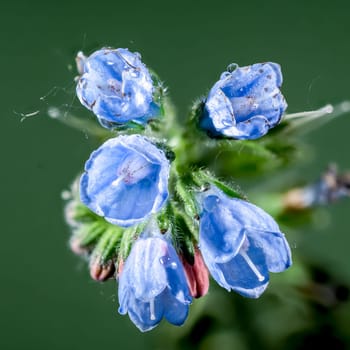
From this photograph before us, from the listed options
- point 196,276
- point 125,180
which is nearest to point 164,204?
point 125,180

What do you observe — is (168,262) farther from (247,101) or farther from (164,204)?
(247,101)

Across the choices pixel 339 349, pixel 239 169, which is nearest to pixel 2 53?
pixel 239 169

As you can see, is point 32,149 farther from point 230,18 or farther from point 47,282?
point 230,18

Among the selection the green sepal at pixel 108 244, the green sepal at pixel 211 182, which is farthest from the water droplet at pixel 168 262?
the green sepal at pixel 108 244

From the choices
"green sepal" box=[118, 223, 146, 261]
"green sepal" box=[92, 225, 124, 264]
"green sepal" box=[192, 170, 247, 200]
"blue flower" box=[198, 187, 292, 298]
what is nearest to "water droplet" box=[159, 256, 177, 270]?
"blue flower" box=[198, 187, 292, 298]

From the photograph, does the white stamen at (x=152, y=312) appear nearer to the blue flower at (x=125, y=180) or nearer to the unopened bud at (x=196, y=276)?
the unopened bud at (x=196, y=276)

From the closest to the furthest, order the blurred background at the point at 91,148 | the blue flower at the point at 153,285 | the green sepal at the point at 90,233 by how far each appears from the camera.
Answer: the blue flower at the point at 153,285
the green sepal at the point at 90,233
the blurred background at the point at 91,148

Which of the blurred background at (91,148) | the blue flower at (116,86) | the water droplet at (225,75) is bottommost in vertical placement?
the blurred background at (91,148)
